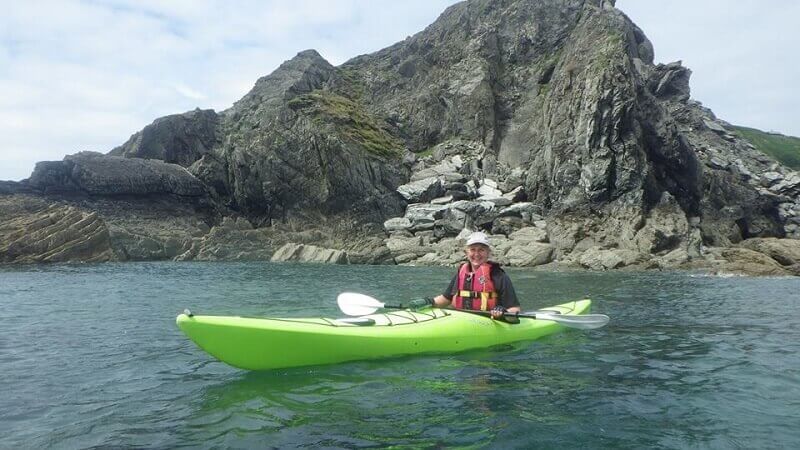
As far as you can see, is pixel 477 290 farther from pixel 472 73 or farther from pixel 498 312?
pixel 472 73

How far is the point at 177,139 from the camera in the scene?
171 ft

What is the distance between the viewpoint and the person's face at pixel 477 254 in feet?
29.0

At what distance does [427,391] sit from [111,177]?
4442 cm

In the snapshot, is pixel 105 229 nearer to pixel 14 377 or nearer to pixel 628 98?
pixel 14 377

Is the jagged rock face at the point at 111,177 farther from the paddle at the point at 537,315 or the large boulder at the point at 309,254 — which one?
the paddle at the point at 537,315

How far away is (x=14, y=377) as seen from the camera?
7.12 m

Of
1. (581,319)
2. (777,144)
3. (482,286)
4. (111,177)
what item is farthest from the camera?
(777,144)

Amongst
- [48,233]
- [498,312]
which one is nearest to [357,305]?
[498,312]

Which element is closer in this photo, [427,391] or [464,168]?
[427,391]

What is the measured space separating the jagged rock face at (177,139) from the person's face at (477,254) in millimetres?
48183

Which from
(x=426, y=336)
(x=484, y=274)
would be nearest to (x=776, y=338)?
(x=484, y=274)

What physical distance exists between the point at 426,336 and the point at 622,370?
2.79m

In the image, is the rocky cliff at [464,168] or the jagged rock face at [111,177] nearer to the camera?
the rocky cliff at [464,168]

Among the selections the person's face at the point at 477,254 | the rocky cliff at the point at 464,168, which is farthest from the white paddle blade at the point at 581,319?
the rocky cliff at the point at 464,168
